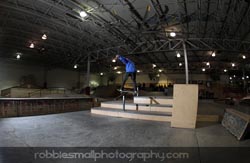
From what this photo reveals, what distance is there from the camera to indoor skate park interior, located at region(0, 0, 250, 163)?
2.92m

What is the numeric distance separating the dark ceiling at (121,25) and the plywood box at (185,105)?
4832 mm

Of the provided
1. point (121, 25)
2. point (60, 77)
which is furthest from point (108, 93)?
point (121, 25)

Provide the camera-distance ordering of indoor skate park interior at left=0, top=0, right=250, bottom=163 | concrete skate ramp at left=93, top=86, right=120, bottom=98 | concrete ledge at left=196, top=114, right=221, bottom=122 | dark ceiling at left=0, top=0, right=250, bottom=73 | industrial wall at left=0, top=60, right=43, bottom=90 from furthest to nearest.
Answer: concrete skate ramp at left=93, top=86, right=120, bottom=98, industrial wall at left=0, top=60, right=43, bottom=90, dark ceiling at left=0, top=0, right=250, bottom=73, concrete ledge at left=196, top=114, right=221, bottom=122, indoor skate park interior at left=0, top=0, right=250, bottom=163

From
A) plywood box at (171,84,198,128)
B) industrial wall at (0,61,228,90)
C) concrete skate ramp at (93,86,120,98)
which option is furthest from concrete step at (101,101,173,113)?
industrial wall at (0,61,228,90)

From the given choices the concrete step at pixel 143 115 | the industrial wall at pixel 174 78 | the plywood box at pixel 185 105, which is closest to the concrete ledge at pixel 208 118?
the concrete step at pixel 143 115

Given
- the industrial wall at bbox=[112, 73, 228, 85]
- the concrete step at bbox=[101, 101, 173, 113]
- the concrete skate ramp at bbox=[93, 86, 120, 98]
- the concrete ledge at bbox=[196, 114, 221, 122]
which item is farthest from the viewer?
the industrial wall at bbox=[112, 73, 228, 85]

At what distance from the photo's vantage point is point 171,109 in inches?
215

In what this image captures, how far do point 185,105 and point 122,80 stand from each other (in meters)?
6.88

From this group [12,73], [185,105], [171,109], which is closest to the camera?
[185,105]

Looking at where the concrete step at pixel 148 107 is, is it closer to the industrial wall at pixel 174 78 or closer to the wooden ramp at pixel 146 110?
the wooden ramp at pixel 146 110

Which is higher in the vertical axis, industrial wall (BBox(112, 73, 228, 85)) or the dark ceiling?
the dark ceiling

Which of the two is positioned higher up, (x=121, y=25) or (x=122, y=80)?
(x=121, y=25)

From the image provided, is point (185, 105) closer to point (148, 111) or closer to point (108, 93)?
point (148, 111)

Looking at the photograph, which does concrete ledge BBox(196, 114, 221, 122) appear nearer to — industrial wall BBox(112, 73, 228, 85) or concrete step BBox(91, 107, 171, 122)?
concrete step BBox(91, 107, 171, 122)
